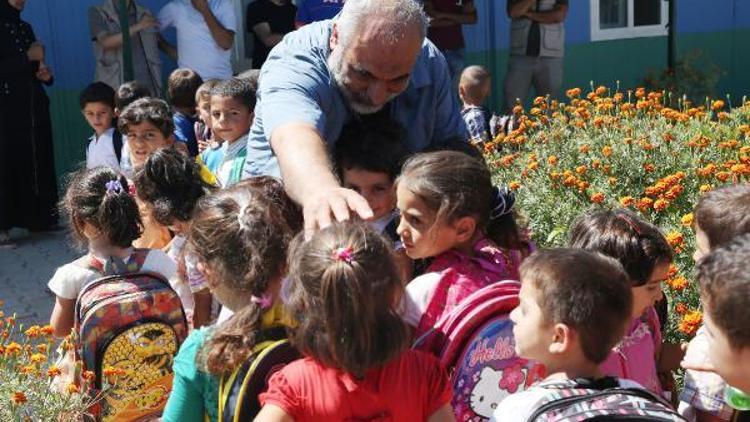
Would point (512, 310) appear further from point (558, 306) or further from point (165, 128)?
point (165, 128)

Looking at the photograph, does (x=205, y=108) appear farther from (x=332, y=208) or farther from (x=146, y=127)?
(x=332, y=208)

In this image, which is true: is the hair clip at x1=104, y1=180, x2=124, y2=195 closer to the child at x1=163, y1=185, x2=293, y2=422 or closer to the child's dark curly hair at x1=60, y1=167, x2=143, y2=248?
the child's dark curly hair at x1=60, y1=167, x2=143, y2=248

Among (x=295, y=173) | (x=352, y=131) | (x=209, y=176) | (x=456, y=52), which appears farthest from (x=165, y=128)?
(x=456, y=52)

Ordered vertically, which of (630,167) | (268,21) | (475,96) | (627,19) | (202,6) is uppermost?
(202,6)

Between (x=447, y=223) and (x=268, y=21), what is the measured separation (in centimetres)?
647

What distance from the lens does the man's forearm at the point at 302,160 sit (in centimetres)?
233

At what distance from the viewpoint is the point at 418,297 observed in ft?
7.77

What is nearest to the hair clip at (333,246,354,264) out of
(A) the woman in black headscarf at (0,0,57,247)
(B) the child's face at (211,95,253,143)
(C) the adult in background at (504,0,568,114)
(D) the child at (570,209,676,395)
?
(D) the child at (570,209,676,395)

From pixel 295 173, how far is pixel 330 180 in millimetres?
109

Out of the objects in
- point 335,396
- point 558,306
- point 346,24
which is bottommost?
point 335,396

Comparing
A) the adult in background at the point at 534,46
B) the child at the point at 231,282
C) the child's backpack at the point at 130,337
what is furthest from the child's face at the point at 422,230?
the adult in background at the point at 534,46

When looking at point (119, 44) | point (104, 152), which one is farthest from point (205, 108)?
point (119, 44)

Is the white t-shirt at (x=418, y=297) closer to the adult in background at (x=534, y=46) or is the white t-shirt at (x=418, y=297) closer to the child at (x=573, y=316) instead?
the child at (x=573, y=316)

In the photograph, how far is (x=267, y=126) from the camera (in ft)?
9.07
